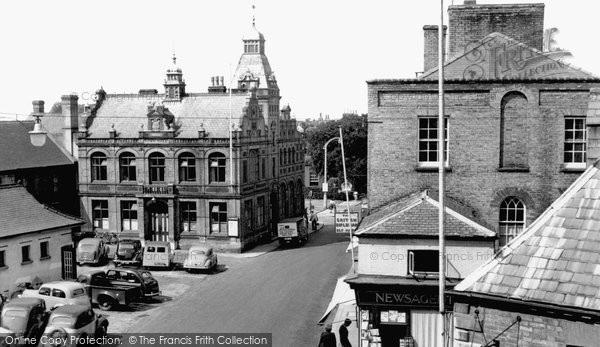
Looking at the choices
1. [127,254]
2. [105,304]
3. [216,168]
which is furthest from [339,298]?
[216,168]

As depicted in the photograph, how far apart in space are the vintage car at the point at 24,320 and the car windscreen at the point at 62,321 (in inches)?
39.2

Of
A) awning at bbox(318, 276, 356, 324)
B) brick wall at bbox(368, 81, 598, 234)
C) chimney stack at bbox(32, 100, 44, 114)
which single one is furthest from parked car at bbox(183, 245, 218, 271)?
chimney stack at bbox(32, 100, 44, 114)

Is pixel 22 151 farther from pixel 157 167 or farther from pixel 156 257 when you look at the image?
pixel 156 257

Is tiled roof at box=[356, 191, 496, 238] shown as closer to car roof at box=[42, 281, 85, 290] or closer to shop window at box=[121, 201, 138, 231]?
car roof at box=[42, 281, 85, 290]

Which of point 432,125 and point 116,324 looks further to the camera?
point 116,324

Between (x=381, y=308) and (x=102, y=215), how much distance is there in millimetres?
32806

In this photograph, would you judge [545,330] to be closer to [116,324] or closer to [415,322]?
[415,322]

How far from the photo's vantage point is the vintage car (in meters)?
22.7

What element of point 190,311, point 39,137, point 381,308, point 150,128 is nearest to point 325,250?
point 150,128

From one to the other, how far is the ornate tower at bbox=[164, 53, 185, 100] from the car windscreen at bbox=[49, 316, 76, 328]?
101ft

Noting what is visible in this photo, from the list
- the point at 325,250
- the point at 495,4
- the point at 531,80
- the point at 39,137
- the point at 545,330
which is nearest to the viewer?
the point at 545,330

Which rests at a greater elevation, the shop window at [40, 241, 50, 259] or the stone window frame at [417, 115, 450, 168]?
the stone window frame at [417, 115, 450, 168]

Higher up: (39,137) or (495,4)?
(495,4)

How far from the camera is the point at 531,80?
2431 centimetres
